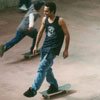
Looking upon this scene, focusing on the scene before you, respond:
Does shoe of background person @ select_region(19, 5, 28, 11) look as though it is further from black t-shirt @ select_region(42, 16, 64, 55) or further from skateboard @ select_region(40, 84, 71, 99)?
black t-shirt @ select_region(42, 16, 64, 55)

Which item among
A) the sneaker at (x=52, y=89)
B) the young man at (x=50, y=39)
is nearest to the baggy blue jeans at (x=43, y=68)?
the young man at (x=50, y=39)

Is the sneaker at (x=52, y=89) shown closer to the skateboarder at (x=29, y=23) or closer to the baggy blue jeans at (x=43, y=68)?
the baggy blue jeans at (x=43, y=68)

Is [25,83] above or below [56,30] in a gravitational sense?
below

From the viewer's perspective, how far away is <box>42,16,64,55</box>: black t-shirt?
6012 mm

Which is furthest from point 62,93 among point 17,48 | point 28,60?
point 17,48

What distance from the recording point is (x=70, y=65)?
8.08 m

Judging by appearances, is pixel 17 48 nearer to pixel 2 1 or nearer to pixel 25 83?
pixel 25 83

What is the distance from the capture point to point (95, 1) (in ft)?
49.9

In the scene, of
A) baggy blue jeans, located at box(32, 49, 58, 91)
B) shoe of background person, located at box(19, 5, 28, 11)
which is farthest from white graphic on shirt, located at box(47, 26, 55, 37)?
shoe of background person, located at box(19, 5, 28, 11)

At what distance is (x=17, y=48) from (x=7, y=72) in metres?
1.69

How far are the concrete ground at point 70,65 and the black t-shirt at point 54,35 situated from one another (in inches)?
41.3

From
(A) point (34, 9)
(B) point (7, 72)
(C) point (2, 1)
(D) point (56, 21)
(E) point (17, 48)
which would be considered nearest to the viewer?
(D) point (56, 21)

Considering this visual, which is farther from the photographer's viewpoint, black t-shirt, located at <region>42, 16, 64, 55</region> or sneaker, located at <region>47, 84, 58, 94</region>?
sneaker, located at <region>47, 84, 58, 94</region>

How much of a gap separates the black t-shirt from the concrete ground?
1049 millimetres
